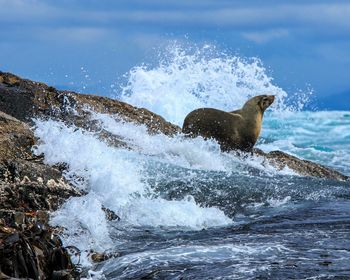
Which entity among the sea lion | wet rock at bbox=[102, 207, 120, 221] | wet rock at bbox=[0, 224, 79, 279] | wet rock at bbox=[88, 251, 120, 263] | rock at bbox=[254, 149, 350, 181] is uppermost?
the sea lion

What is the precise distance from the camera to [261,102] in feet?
48.7

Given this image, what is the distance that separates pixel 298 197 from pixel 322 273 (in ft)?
13.5

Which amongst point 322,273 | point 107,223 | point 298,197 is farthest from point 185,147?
point 322,273

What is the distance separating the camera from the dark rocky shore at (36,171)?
20.3ft

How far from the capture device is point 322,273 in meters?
6.05

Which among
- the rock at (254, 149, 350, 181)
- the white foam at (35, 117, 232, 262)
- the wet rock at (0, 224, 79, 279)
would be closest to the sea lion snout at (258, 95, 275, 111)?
the rock at (254, 149, 350, 181)

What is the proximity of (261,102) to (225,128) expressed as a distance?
123cm

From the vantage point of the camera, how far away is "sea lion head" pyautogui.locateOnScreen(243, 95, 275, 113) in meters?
14.7

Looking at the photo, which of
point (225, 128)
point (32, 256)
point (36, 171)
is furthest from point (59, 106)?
point (32, 256)

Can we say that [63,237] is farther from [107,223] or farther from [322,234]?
[322,234]

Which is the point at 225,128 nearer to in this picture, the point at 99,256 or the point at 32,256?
the point at 99,256

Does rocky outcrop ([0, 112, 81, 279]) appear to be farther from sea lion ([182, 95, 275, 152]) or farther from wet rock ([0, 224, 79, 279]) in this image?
sea lion ([182, 95, 275, 152])

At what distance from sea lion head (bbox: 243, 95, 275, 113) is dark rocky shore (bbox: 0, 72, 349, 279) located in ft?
2.78

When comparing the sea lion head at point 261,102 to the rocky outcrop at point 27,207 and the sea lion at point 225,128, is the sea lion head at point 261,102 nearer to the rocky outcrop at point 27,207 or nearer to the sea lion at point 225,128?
the sea lion at point 225,128
